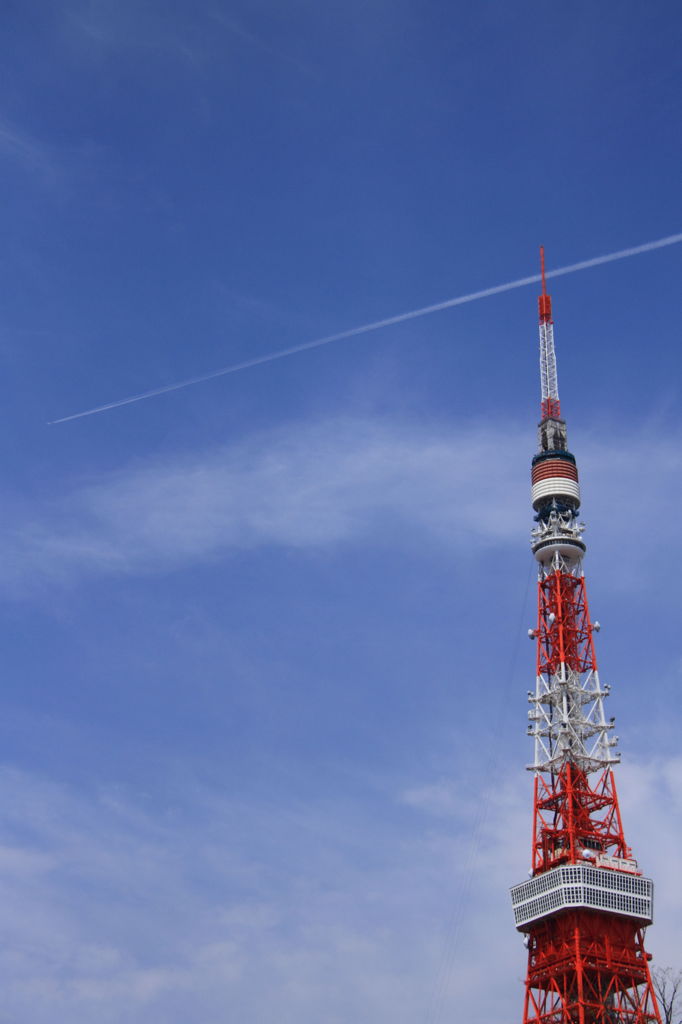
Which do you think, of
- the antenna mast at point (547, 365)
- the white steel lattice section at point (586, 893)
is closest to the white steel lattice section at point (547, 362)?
the antenna mast at point (547, 365)

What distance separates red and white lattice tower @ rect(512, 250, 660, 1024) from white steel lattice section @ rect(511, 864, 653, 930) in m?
0.12

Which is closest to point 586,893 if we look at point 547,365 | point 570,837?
point 570,837

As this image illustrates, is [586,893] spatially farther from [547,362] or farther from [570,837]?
[547,362]

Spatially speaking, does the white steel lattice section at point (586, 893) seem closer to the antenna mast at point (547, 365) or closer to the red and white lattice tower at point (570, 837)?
the red and white lattice tower at point (570, 837)

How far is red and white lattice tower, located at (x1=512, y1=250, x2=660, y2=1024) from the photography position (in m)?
144

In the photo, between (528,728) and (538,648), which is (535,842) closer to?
(528,728)

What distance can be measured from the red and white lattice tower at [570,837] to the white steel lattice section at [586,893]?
122 mm

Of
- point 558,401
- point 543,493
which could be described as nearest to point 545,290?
point 558,401

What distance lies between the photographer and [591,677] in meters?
167

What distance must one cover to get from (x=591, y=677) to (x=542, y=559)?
1918 cm

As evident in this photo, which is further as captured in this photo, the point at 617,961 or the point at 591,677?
the point at 591,677

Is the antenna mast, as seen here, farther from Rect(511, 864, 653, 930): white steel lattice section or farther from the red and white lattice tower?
Rect(511, 864, 653, 930): white steel lattice section

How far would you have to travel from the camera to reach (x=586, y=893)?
145 metres

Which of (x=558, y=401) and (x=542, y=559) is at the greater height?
(x=558, y=401)
